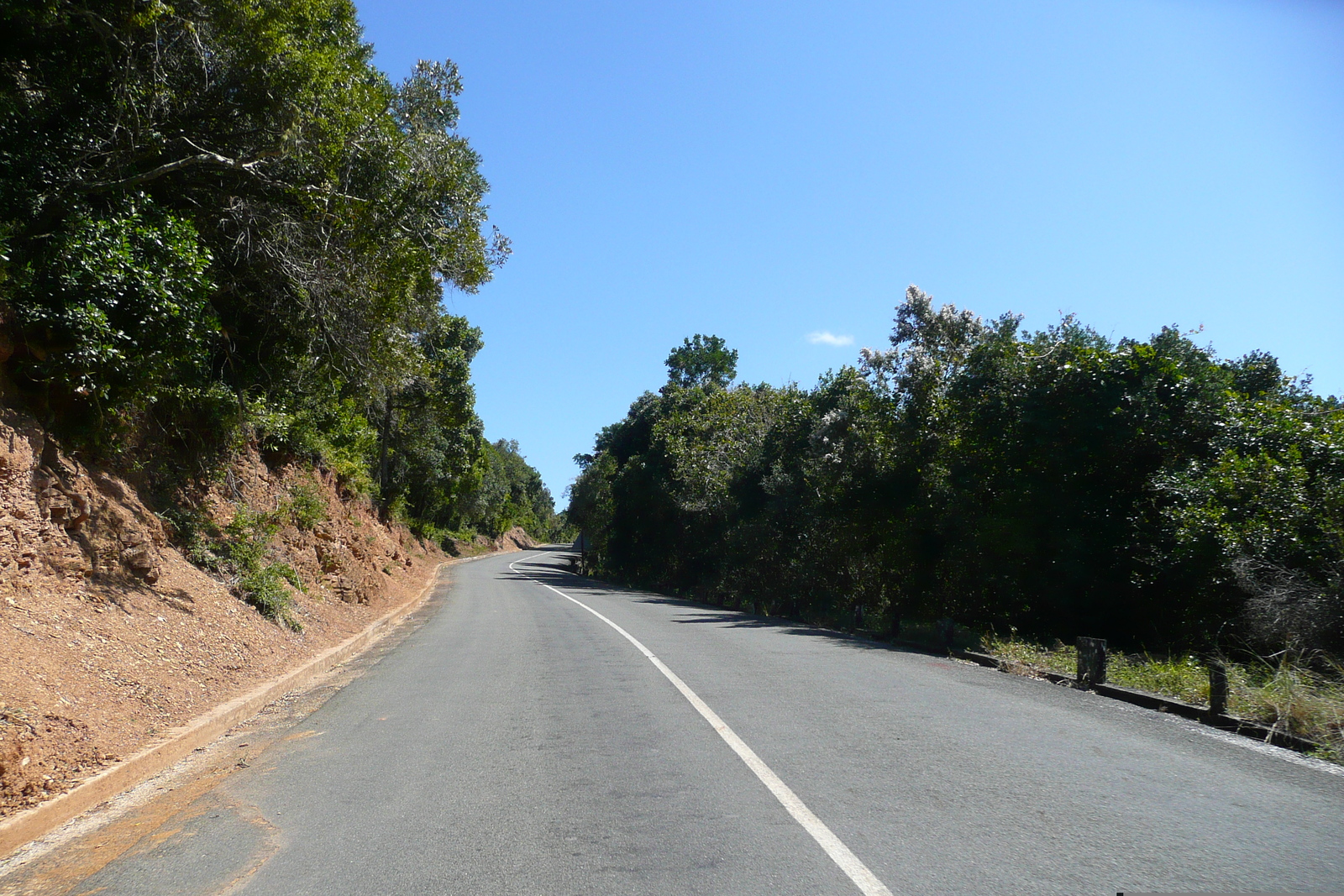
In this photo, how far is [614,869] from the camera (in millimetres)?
4262

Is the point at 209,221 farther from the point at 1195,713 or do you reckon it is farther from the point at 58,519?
the point at 1195,713

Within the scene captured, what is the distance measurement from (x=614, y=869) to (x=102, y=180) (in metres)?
9.80

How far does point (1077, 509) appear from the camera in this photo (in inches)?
605

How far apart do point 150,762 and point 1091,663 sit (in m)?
10.1

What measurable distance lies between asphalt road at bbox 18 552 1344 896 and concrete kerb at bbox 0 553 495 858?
2.21 feet

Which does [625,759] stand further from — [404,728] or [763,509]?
[763,509]

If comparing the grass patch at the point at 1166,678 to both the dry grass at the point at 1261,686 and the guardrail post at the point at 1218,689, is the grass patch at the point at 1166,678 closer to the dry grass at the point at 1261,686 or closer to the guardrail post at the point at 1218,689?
the dry grass at the point at 1261,686

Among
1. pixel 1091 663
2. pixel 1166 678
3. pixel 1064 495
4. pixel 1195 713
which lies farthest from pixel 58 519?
pixel 1064 495

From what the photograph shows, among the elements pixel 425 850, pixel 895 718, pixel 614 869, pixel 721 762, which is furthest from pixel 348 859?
pixel 895 718

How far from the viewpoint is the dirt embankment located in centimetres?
595

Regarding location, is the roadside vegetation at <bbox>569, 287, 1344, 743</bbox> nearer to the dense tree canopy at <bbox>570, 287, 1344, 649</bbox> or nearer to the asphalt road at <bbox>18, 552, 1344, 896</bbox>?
the dense tree canopy at <bbox>570, 287, 1344, 649</bbox>

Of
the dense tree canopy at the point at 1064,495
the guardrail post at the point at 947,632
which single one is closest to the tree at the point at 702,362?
the dense tree canopy at the point at 1064,495

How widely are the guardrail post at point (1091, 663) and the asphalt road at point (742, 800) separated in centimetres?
76

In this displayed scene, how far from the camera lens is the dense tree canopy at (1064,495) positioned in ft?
37.3
